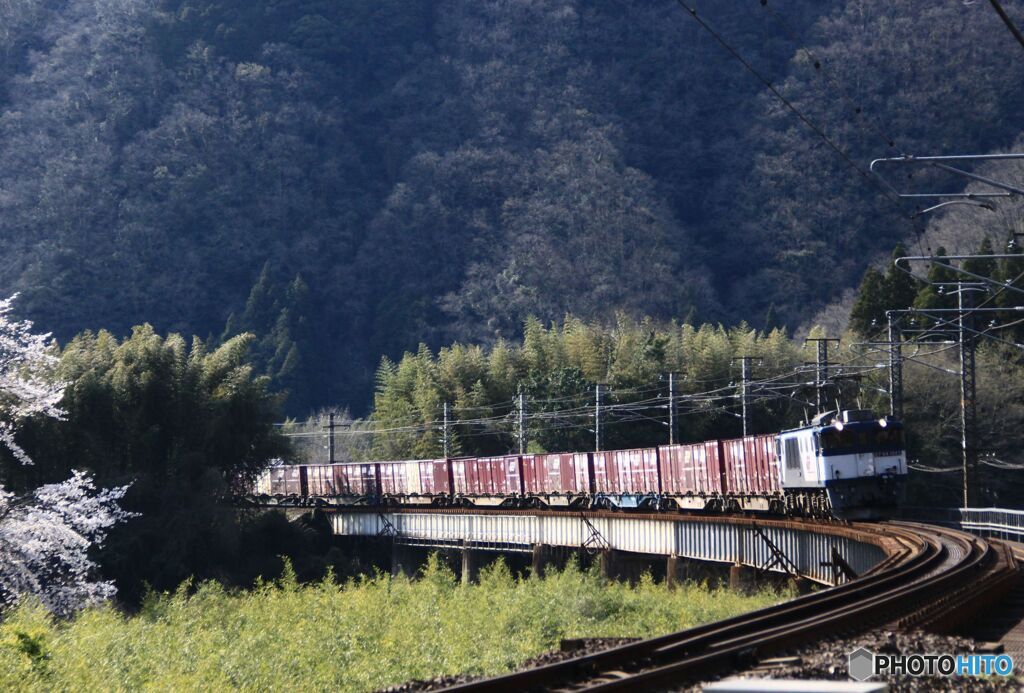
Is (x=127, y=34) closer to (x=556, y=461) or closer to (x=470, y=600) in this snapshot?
(x=556, y=461)

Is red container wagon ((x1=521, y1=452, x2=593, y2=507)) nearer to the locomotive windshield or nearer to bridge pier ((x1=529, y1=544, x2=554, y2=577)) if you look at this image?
bridge pier ((x1=529, y1=544, x2=554, y2=577))

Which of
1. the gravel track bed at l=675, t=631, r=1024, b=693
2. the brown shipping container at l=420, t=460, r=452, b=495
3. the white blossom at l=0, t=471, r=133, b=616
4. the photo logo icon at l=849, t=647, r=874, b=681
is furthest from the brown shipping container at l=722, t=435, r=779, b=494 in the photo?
the photo logo icon at l=849, t=647, r=874, b=681

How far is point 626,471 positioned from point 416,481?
18177mm

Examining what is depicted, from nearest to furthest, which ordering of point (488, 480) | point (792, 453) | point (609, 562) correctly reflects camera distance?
point (792, 453)
point (609, 562)
point (488, 480)

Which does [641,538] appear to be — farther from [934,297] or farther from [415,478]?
[934,297]

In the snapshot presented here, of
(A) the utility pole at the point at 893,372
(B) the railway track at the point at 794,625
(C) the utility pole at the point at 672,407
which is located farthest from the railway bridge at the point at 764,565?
(C) the utility pole at the point at 672,407

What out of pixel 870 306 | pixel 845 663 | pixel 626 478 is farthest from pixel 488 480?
pixel 845 663

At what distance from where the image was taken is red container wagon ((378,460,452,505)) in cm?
6247

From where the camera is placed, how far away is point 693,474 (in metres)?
44.9

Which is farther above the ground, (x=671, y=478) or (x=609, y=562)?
(x=671, y=478)

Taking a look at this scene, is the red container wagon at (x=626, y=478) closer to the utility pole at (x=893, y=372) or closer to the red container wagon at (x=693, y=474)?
the red container wagon at (x=693, y=474)

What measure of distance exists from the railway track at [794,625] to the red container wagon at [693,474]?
747 inches

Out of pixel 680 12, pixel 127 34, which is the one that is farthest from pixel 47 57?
pixel 680 12

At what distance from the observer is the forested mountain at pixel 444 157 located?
148m
